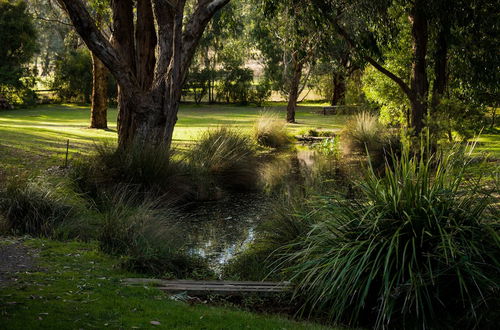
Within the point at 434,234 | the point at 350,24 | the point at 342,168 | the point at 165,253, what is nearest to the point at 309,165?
the point at 342,168

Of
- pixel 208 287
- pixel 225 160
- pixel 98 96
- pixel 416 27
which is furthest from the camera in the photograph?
pixel 98 96

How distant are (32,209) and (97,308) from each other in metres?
4.46

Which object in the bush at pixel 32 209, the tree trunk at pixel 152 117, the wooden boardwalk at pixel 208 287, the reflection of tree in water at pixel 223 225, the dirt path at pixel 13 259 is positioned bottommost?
the reflection of tree in water at pixel 223 225

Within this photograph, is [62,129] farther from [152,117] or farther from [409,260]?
[409,260]

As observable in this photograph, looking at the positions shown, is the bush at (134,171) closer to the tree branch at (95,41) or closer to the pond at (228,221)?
the pond at (228,221)

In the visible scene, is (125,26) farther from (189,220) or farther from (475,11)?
(475,11)

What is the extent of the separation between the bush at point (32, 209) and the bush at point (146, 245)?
89 cm

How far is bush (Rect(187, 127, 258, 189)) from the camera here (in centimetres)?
1611

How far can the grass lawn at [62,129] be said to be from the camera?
17203mm

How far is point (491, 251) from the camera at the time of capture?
6637mm

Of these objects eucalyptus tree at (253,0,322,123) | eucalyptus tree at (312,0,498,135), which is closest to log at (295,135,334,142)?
eucalyptus tree at (253,0,322,123)

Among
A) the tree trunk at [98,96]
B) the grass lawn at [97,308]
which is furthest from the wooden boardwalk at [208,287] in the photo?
the tree trunk at [98,96]

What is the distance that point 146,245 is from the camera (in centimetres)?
884

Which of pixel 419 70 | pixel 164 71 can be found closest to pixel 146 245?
pixel 164 71
